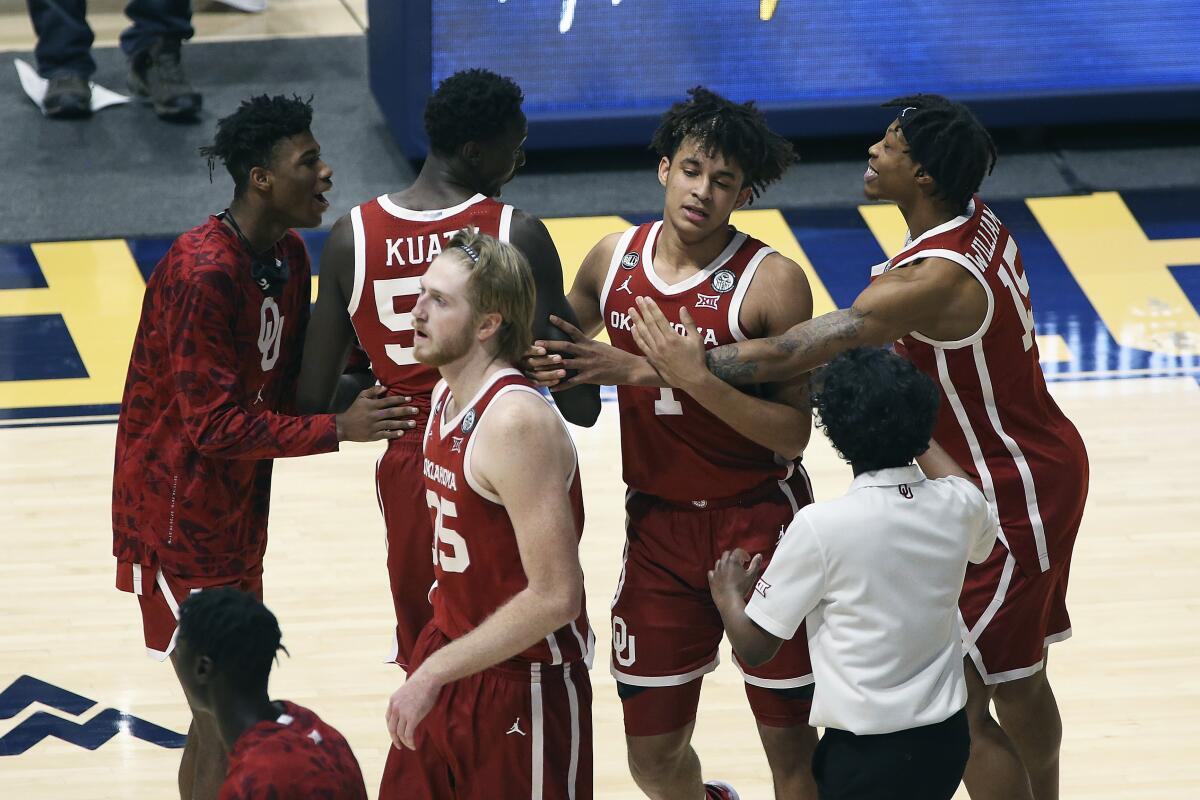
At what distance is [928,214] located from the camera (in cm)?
397

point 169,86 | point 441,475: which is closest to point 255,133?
point 441,475

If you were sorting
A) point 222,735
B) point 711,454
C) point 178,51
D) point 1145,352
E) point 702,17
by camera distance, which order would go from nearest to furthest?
point 222,735 → point 711,454 → point 1145,352 → point 702,17 → point 178,51

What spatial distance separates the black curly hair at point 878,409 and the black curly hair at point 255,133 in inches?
57.2

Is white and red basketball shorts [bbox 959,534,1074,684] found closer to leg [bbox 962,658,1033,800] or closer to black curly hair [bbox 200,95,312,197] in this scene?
leg [bbox 962,658,1033,800]

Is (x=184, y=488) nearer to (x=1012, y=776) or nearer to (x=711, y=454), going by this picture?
(x=711, y=454)

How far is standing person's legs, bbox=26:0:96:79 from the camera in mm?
9727

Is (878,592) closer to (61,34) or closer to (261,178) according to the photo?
(261,178)

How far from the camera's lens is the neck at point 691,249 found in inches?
158

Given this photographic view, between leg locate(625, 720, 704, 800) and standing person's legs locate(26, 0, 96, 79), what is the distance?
23.2 ft

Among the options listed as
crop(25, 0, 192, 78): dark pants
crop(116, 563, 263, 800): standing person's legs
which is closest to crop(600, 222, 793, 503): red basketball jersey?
crop(116, 563, 263, 800): standing person's legs

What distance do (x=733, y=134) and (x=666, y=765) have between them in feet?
5.02

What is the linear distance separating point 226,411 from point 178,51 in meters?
6.61

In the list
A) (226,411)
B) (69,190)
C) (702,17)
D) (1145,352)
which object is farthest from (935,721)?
(69,190)

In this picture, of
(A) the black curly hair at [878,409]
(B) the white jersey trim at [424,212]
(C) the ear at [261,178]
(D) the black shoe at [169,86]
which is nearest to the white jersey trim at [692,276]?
(B) the white jersey trim at [424,212]
